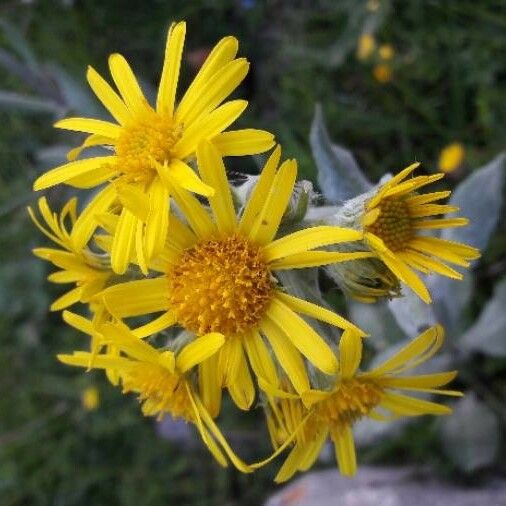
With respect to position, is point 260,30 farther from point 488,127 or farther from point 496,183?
point 496,183

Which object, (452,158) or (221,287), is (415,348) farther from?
(452,158)

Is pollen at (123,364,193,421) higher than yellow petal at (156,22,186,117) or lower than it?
lower

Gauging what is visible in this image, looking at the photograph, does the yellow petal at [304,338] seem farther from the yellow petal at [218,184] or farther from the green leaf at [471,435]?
the green leaf at [471,435]

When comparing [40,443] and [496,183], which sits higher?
[496,183]

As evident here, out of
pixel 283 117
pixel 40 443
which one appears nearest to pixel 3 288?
pixel 40 443

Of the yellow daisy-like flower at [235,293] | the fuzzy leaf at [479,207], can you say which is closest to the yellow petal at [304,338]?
the yellow daisy-like flower at [235,293]

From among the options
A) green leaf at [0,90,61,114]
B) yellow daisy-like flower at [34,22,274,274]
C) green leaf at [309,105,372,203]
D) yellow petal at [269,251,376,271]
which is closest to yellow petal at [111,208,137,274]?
yellow daisy-like flower at [34,22,274,274]

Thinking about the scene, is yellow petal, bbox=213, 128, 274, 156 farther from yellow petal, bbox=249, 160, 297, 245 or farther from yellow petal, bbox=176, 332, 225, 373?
yellow petal, bbox=176, 332, 225, 373
